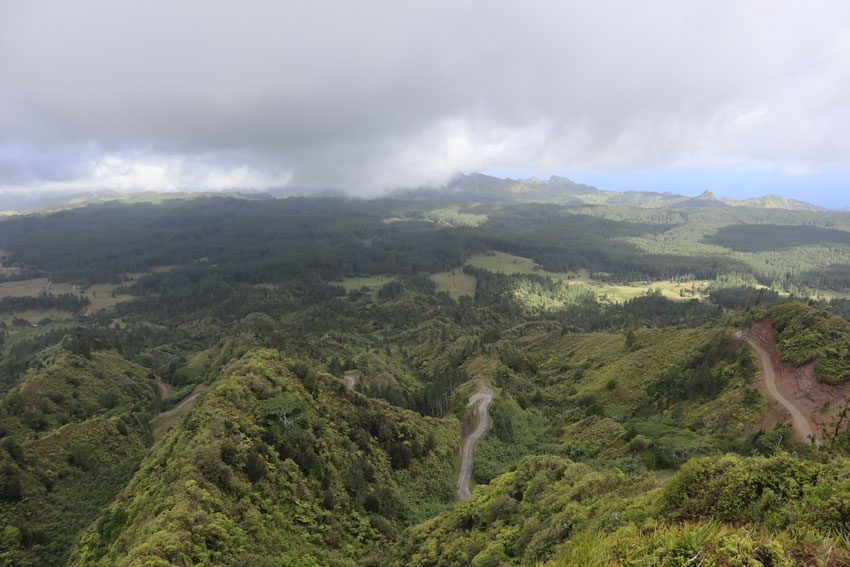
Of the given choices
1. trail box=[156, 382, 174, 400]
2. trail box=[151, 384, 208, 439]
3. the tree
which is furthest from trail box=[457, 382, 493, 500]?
trail box=[156, 382, 174, 400]

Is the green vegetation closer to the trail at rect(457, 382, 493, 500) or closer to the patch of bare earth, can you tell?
the patch of bare earth

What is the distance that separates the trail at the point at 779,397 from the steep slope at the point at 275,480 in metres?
39.8

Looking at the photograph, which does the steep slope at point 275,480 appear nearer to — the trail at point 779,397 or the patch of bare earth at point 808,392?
the trail at point 779,397

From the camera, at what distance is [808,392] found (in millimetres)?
47812

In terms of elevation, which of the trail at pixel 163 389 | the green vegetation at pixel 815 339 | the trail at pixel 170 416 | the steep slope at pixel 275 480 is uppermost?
the green vegetation at pixel 815 339

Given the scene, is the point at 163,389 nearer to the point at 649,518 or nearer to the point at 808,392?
the point at 649,518

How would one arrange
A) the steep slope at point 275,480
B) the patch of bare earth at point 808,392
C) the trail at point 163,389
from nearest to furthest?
the steep slope at point 275,480 → the patch of bare earth at point 808,392 → the trail at point 163,389

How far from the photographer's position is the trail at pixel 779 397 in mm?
43062

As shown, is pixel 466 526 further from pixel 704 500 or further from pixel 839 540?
pixel 839 540

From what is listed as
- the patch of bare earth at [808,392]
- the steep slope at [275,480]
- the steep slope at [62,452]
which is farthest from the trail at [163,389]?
the patch of bare earth at [808,392]

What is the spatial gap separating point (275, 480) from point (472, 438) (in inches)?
1491

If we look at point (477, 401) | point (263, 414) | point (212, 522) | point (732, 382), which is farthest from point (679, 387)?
point (212, 522)

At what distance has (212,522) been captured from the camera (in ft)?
94.5

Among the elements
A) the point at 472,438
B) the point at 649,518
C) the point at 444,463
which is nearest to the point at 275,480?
the point at 444,463
